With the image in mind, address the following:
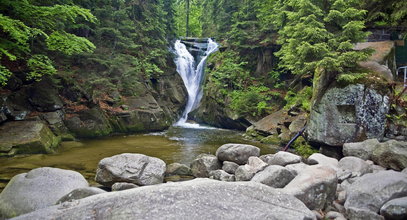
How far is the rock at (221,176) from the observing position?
7.06m

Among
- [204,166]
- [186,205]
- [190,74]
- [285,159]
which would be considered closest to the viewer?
[186,205]

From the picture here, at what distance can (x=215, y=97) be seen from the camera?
68.9 feet

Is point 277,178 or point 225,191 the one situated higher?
point 225,191

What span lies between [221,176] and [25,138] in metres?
7.55

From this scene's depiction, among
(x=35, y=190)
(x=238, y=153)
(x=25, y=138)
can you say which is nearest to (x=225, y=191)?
(x=35, y=190)

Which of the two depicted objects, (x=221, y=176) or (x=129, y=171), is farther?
(x=221, y=176)

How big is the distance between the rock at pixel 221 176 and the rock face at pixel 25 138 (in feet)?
21.5

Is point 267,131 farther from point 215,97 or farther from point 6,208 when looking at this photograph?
point 6,208

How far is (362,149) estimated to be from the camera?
26.1 ft

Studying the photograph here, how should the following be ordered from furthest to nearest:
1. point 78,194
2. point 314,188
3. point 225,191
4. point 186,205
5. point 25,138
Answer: point 25,138 < point 314,188 < point 78,194 < point 225,191 < point 186,205

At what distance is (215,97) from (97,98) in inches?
355

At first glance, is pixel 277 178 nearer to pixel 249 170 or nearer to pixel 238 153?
pixel 249 170

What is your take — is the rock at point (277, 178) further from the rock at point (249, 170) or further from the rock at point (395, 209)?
the rock at point (395, 209)

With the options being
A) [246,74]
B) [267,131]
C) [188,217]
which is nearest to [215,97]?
[246,74]
